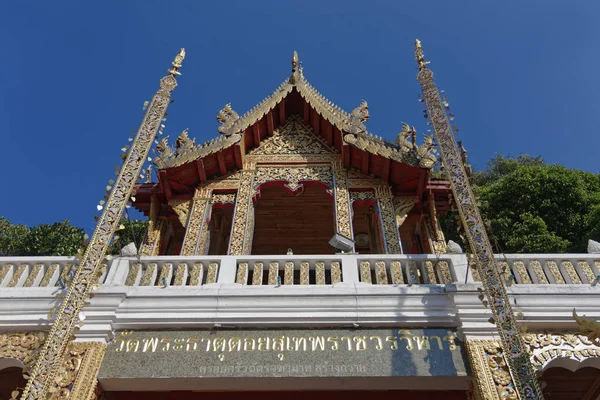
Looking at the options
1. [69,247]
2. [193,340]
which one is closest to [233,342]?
[193,340]

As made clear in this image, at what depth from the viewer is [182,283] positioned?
6785mm

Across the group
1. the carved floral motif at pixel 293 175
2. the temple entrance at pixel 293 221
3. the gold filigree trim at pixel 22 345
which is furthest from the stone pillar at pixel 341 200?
the gold filigree trim at pixel 22 345

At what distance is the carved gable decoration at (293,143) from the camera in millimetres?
10109

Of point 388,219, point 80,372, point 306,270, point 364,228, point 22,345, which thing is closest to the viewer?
point 80,372

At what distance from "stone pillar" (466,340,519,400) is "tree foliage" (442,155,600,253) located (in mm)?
11553

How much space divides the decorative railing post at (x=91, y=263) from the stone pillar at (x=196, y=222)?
2144 mm

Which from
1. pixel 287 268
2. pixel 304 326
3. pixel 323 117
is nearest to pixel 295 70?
pixel 323 117

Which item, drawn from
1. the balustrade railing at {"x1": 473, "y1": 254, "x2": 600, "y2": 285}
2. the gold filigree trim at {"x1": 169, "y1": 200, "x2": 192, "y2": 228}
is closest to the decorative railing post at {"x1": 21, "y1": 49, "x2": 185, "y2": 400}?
the gold filigree trim at {"x1": 169, "y1": 200, "x2": 192, "y2": 228}

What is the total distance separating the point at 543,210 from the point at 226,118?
13912 millimetres

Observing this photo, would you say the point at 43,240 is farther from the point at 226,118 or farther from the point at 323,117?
the point at 323,117

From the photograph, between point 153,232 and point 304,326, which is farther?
point 153,232

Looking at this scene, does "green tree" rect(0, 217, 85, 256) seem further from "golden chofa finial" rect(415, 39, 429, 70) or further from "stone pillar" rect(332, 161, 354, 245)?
"golden chofa finial" rect(415, 39, 429, 70)

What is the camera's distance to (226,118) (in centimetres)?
1009

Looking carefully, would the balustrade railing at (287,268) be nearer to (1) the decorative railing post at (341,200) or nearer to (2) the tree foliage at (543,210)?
(1) the decorative railing post at (341,200)
